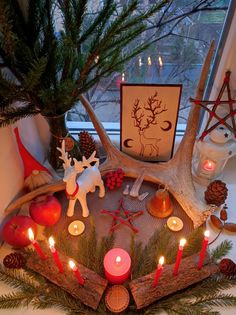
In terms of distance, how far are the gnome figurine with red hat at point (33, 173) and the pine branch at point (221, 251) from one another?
57cm

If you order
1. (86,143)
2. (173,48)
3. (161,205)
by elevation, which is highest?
(173,48)

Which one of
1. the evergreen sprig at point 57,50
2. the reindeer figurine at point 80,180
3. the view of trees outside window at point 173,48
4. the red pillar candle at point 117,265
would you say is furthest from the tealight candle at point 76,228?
the view of trees outside window at point 173,48

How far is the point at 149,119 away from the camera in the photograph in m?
1.04

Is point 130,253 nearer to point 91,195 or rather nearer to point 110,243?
point 110,243

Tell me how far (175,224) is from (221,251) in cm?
16

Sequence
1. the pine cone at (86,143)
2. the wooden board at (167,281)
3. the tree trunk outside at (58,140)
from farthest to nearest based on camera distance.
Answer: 1. the pine cone at (86,143)
2. the tree trunk outside at (58,140)
3. the wooden board at (167,281)

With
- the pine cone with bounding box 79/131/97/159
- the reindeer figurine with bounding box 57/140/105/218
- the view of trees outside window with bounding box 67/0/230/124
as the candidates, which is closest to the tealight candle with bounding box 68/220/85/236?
the reindeer figurine with bounding box 57/140/105/218

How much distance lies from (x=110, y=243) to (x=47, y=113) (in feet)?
1.40

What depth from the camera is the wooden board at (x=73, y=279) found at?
2.44 feet

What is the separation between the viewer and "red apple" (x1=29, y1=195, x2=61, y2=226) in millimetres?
902

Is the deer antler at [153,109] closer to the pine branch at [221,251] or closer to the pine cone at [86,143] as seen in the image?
the pine cone at [86,143]

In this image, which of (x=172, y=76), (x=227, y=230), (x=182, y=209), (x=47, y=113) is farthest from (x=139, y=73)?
(x=227, y=230)

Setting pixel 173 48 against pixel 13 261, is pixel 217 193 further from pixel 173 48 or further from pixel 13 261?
pixel 13 261

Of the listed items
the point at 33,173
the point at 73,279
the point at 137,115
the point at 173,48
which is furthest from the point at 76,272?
the point at 173,48
